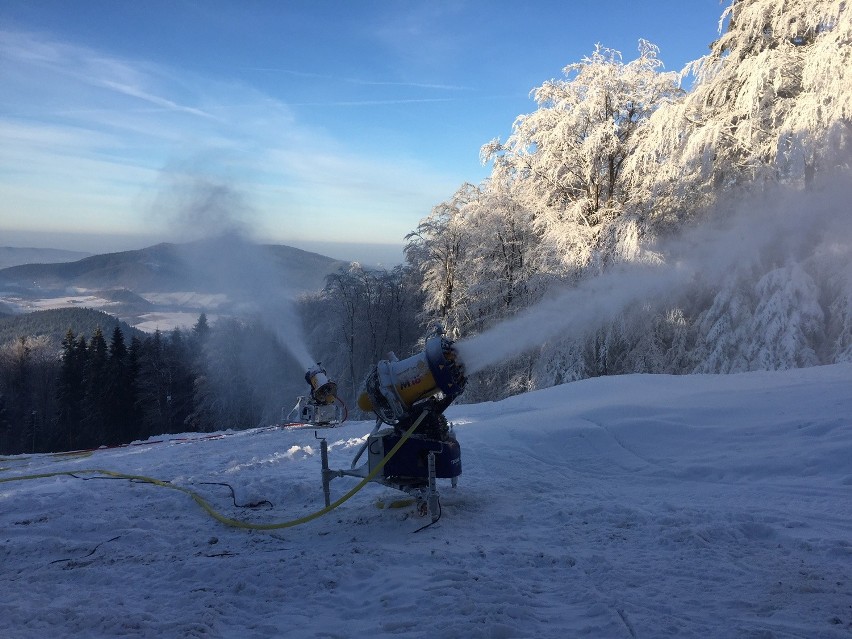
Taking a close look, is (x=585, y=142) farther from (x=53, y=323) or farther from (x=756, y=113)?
(x=53, y=323)

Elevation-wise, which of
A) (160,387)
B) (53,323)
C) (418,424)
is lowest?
(160,387)

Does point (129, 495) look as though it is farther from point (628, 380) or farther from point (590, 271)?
point (590, 271)

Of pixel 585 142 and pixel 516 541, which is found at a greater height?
pixel 585 142

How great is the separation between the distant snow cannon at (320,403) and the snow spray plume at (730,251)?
13.0ft

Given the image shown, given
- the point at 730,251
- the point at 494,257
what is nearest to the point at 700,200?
the point at 730,251

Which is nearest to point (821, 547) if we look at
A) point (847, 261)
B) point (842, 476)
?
point (842, 476)

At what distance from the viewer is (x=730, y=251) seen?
642 inches

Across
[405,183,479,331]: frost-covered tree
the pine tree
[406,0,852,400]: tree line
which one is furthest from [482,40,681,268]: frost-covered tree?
the pine tree

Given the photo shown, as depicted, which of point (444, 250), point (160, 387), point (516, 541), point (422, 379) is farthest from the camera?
point (160, 387)

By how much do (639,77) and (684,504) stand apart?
17616 millimetres

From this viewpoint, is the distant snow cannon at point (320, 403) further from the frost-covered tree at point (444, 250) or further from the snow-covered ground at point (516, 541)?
the frost-covered tree at point (444, 250)

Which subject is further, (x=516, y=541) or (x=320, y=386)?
(x=320, y=386)

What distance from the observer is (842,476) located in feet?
19.4

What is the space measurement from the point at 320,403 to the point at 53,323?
241 ft
